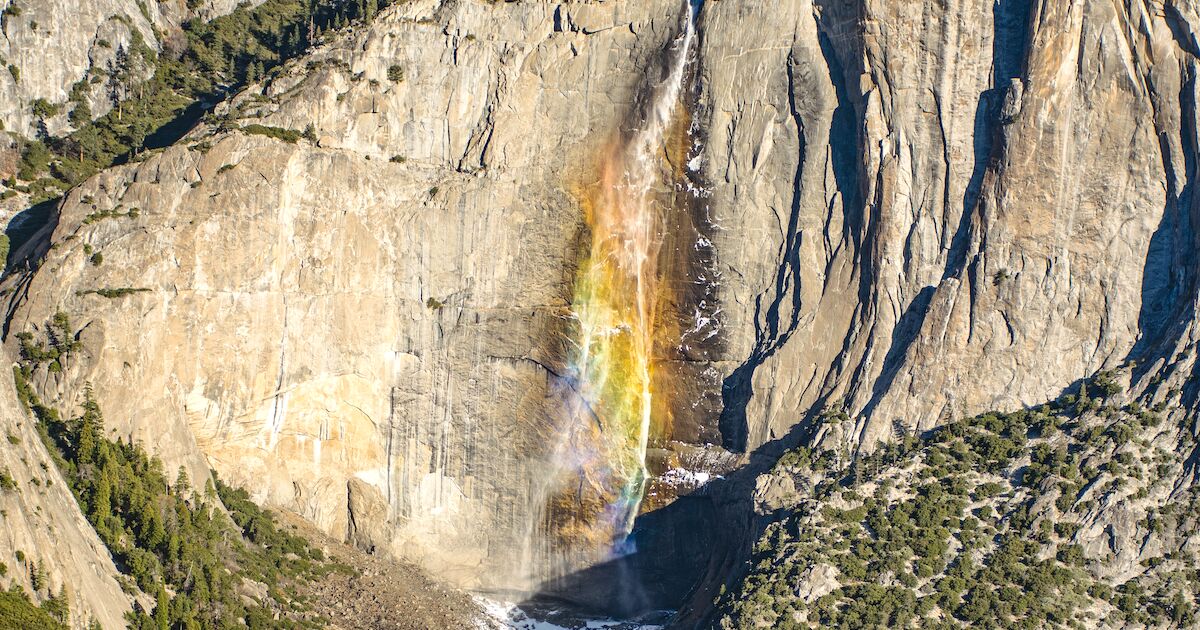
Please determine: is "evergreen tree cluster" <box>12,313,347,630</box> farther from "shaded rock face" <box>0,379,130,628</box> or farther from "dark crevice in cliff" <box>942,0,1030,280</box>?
"dark crevice in cliff" <box>942,0,1030,280</box>

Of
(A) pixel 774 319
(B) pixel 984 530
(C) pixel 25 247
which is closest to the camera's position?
(B) pixel 984 530

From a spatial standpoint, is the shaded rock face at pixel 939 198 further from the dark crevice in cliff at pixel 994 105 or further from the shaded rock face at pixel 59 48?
the shaded rock face at pixel 59 48

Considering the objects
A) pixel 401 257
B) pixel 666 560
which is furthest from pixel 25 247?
pixel 666 560

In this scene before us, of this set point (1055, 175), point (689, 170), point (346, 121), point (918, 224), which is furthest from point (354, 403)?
point (1055, 175)

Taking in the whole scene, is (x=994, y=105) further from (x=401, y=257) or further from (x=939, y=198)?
(x=401, y=257)

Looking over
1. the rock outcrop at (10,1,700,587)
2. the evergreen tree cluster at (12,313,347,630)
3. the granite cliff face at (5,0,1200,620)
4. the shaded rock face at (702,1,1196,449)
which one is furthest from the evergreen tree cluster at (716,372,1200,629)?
the evergreen tree cluster at (12,313,347,630)

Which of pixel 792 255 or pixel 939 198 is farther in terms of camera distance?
pixel 792 255
